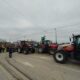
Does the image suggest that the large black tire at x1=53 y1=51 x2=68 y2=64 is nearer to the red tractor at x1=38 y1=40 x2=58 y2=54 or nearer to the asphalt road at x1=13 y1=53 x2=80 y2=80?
the asphalt road at x1=13 y1=53 x2=80 y2=80

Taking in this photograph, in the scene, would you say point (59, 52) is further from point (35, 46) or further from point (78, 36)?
point (35, 46)

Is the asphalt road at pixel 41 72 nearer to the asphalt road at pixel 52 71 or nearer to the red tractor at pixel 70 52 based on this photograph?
the asphalt road at pixel 52 71

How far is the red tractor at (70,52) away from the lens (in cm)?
1165

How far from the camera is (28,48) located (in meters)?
21.7

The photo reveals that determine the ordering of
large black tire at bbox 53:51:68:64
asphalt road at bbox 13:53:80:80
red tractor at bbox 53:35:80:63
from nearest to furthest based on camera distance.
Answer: asphalt road at bbox 13:53:80:80 → red tractor at bbox 53:35:80:63 → large black tire at bbox 53:51:68:64

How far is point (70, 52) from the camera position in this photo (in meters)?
12.0

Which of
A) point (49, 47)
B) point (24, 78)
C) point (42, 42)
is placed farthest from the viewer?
point (42, 42)

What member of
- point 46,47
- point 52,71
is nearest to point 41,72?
point 52,71

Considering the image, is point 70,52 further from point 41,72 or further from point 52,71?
point 41,72

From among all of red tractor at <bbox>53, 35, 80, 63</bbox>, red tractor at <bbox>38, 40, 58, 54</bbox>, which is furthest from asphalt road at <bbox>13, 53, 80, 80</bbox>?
red tractor at <bbox>38, 40, 58, 54</bbox>

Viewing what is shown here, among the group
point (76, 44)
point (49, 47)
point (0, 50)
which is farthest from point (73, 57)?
point (0, 50)

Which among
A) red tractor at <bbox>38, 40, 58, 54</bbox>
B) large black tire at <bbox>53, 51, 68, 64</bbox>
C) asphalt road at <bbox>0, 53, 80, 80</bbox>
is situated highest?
red tractor at <bbox>38, 40, 58, 54</bbox>

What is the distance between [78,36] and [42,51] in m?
9.23

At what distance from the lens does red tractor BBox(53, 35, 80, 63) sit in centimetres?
1165
